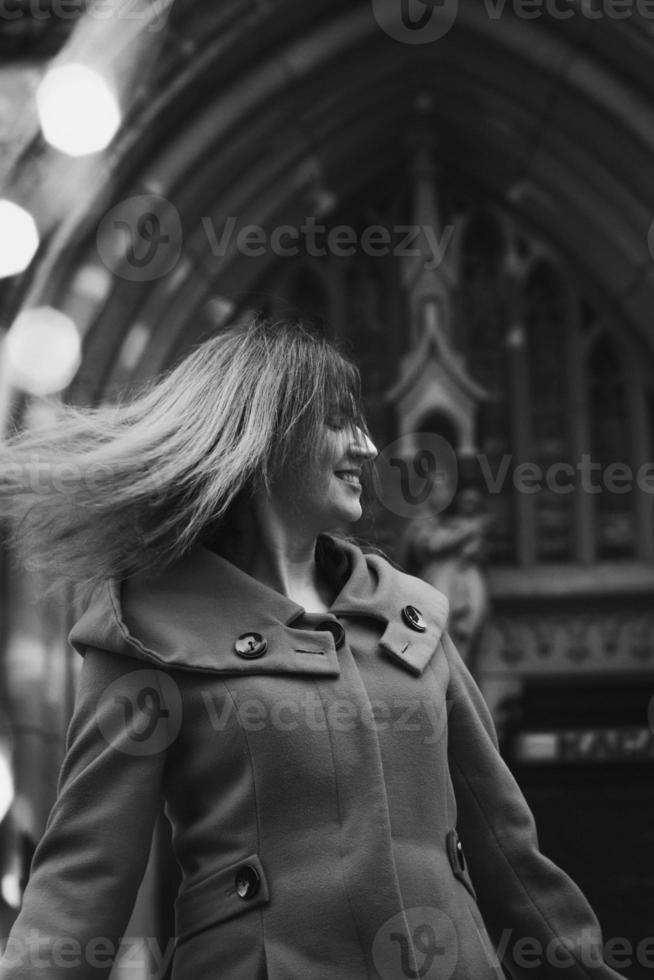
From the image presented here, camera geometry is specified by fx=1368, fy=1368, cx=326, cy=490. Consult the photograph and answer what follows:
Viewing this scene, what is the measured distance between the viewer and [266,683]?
172cm

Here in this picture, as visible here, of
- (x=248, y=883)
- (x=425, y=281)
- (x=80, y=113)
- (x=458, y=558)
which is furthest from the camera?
(x=425, y=281)

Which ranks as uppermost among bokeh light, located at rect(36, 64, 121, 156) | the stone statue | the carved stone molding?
bokeh light, located at rect(36, 64, 121, 156)

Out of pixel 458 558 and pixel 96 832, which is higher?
pixel 458 558

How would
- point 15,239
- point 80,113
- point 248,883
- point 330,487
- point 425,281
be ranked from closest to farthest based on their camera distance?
point 248,883 → point 330,487 → point 15,239 → point 80,113 → point 425,281

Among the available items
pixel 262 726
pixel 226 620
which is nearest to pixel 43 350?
pixel 226 620

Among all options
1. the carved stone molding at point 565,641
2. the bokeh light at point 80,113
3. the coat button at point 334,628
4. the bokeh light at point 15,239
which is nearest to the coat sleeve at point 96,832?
the coat button at point 334,628

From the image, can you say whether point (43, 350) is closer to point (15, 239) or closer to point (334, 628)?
point (15, 239)

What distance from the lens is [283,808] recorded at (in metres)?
1.65

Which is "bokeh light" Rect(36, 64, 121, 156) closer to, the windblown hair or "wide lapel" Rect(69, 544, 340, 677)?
the windblown hair

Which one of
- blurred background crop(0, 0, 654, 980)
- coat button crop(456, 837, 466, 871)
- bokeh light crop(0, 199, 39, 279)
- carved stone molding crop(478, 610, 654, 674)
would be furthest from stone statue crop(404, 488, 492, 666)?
coat button crop(456, 837, 466, 871)

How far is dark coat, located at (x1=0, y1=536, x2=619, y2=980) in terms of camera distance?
5.28 feet

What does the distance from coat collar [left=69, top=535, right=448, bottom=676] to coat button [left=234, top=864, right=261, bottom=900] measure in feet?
0.80

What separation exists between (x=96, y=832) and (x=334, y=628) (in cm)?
40

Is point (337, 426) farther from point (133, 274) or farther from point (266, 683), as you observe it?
point (133, 274)
